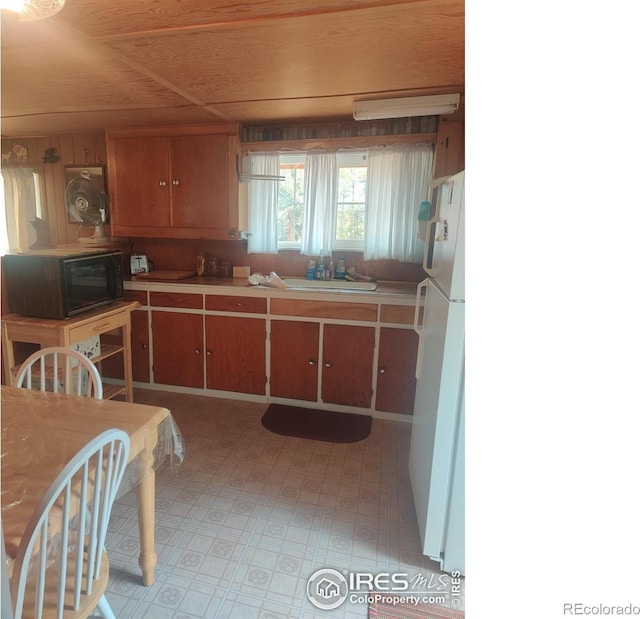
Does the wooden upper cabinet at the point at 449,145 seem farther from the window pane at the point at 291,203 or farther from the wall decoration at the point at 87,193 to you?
the wall decoration at the point at 87,193

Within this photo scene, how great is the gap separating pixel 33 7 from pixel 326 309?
203 cm

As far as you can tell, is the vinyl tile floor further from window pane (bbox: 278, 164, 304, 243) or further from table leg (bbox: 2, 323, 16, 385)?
window pane (bbox: 278, 164, 304, 243)

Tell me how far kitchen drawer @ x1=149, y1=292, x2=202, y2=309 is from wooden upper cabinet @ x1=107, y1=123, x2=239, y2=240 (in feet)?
1.70

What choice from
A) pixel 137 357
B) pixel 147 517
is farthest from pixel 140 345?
pixel 147 517

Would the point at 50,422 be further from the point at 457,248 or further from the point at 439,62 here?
the point at 439,62

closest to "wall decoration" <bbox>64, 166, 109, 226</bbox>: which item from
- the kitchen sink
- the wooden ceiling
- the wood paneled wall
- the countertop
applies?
the wood paneled wall

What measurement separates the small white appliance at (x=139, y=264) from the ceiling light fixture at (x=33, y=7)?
2288mm

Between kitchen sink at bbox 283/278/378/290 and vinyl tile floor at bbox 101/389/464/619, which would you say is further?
kitchen sink at bbox 283/278/378/290

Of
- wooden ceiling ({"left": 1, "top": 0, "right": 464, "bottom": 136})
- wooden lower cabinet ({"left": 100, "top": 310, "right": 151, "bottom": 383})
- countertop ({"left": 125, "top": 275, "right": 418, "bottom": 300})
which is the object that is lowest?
wooden lower cabinet ({"left": 100, "top": 310, "right": 151, "bottom": 383})

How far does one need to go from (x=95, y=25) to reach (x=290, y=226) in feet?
6.22

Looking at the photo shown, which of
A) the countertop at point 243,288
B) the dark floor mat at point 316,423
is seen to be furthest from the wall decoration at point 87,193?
the dark floor mat at point 316,423

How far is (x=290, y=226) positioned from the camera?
3215mm

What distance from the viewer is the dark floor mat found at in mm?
2576
